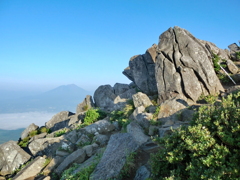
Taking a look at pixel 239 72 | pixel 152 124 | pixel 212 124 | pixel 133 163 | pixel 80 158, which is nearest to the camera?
pixel 212 124

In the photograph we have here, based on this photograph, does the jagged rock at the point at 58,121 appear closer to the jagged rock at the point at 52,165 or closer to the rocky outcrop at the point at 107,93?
the rocky outcrop at the point at 107,93

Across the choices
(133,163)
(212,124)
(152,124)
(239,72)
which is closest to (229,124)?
(212,124)

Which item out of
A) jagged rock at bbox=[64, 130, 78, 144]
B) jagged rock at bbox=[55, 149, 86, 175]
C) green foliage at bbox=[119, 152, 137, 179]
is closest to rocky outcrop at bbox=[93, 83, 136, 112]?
jagged rock at bbox=[64, 130, 78, 144]

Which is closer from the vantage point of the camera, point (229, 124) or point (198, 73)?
point (229, 124)

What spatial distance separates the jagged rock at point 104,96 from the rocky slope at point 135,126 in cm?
493

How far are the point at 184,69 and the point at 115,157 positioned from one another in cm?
1326

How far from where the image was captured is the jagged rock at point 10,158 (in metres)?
17.4

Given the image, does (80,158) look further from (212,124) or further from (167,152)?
(212,124)

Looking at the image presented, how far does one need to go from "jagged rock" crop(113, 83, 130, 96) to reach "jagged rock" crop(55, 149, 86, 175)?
20.1 metres

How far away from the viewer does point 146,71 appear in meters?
25.3

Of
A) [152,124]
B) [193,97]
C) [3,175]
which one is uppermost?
[193,97]

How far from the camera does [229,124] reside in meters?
5.61

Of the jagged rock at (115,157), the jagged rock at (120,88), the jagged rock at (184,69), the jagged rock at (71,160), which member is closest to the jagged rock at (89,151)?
the jagged rock at (71,160)

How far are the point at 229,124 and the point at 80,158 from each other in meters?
9.65
